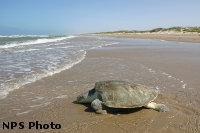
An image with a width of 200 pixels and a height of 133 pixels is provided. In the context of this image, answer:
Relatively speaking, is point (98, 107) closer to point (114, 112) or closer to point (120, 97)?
point (114, 112)

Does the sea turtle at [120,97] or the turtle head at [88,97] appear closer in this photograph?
the sea turtle at [120,97]

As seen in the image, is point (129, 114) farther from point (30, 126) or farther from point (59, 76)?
point (59, 76)

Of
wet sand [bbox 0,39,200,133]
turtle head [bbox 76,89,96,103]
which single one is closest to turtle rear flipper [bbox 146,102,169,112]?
wet sand [bbox 0,39,200,133]

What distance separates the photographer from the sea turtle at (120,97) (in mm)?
5719

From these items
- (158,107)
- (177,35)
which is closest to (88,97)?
(158,107)

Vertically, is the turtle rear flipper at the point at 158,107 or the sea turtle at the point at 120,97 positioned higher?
the sea turtle at the point at 120,97

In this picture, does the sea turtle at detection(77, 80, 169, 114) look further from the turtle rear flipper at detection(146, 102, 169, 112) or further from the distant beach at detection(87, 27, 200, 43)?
the distant beach at detection(87, 27, 200, 43)

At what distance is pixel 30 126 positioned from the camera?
5.01 m

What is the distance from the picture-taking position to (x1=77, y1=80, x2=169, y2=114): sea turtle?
5719 mm

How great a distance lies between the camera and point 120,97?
5.74 meters

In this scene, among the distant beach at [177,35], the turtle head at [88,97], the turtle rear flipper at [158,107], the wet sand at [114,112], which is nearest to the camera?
the wet sand at [114,112]

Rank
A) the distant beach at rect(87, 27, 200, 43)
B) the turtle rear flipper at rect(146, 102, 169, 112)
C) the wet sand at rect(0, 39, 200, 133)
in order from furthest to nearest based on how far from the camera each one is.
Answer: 1. the distant beach at rect(87, 27, 200, 43)
2. the turtle rear flipper at rect(146, 102, 169, 112)
3. the wet sand at rect(0, 39, 200, 133)

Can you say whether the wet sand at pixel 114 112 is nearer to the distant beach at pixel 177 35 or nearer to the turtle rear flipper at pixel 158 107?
the turtle rear flipper at pixel 158 107

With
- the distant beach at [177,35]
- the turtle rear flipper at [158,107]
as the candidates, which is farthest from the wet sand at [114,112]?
the distant beach at [177,35]
